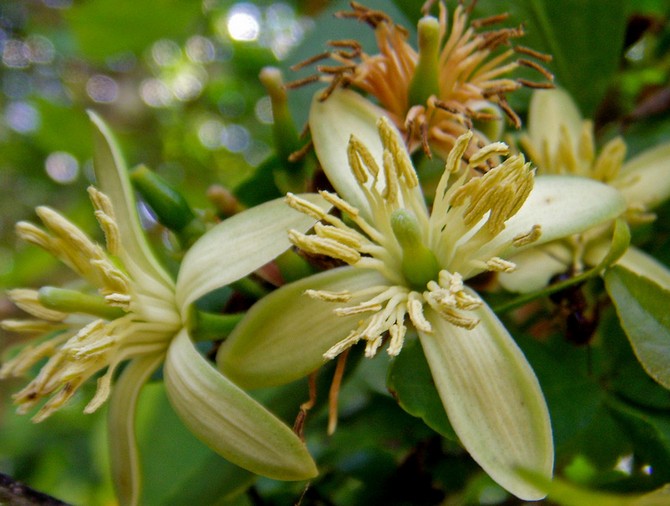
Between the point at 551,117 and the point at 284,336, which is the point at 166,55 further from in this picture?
the point at 284,336

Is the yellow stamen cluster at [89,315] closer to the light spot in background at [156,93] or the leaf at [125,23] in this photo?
the leaf at [125,23]

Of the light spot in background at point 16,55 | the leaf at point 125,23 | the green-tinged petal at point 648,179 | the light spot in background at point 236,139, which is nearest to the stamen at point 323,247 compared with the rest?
the green-tinged petal at point 648,179

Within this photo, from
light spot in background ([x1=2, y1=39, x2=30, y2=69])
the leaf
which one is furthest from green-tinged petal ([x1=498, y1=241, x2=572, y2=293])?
light spot in background ([x1=2, y1=39, x2=30, y2=69])

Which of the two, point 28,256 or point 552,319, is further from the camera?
point 28,256

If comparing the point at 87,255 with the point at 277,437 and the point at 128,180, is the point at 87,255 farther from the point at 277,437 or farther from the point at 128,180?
the point at 277,437

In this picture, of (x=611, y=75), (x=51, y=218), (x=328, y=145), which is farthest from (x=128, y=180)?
(x=611, y=75)

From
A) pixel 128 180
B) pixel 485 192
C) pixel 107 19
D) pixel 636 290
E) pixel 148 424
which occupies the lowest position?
pixel 148 424

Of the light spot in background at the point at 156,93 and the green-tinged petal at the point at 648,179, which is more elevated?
the light spot in background at the point at 156,93
